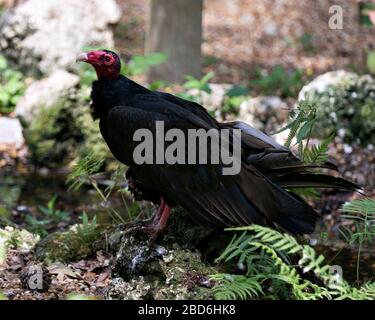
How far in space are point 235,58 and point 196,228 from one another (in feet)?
A: 24.4

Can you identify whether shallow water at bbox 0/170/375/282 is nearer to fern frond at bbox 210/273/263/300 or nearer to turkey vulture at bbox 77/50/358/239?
turkey vulture at bbox 77/50/358/239

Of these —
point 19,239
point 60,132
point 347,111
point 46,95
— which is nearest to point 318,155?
point 19,239

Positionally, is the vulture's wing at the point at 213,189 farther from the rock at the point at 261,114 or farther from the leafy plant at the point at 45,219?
the rock at the point at 261,114

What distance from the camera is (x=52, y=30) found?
395 inches

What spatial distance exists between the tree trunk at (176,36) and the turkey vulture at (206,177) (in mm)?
5005

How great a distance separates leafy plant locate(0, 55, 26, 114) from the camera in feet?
29.9

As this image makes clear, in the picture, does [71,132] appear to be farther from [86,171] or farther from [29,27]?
[86,171]

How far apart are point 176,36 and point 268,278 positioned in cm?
596

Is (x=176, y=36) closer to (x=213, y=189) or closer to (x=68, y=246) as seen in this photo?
(x=68, y=246)

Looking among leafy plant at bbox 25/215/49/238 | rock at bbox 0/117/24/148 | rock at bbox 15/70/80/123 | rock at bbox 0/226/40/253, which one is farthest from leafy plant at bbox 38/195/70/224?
rock at bbox 0/117/24/148

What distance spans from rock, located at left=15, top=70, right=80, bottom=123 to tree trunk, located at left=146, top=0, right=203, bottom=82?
1.76m

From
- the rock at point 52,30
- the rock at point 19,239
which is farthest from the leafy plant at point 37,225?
the rock at point 52,30

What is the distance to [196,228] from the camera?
16.2 feet
